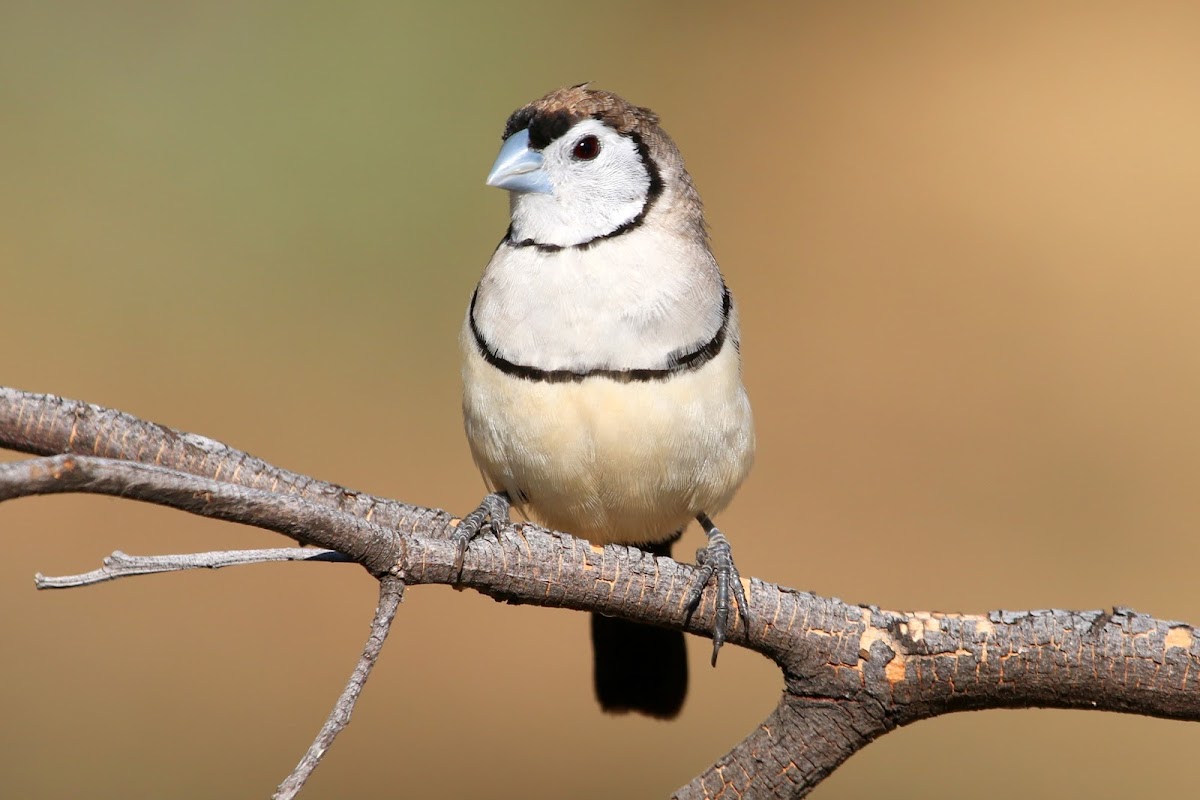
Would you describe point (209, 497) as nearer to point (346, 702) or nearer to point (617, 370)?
point (346, 702)

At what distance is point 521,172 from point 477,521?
0.64m

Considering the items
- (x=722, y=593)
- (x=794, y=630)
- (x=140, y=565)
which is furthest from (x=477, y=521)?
(x=140, y=565)

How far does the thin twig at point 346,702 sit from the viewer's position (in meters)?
1.21

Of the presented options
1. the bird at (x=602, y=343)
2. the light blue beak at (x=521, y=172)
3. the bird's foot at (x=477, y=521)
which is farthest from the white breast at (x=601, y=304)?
the bird's foot at (x=477, y=521)

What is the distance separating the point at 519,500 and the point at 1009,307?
7.30 ft

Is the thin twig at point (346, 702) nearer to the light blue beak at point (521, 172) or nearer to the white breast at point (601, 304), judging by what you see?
the white breast at point (601, 304)

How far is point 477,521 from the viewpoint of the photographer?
1.81m

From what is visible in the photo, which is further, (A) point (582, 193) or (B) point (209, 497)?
(A) point (582, 193)

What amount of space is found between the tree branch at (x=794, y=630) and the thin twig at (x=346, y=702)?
2 centimetres

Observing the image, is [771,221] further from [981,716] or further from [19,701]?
[19,701]

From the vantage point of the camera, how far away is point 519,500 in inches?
84.7

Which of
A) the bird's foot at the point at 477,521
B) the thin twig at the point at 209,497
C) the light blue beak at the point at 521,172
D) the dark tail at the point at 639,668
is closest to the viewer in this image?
the thin twig at the point at 209,497

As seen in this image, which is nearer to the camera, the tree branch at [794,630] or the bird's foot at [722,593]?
the tree branch at [794,630]

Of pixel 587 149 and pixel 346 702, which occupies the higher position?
pixel 587 149
